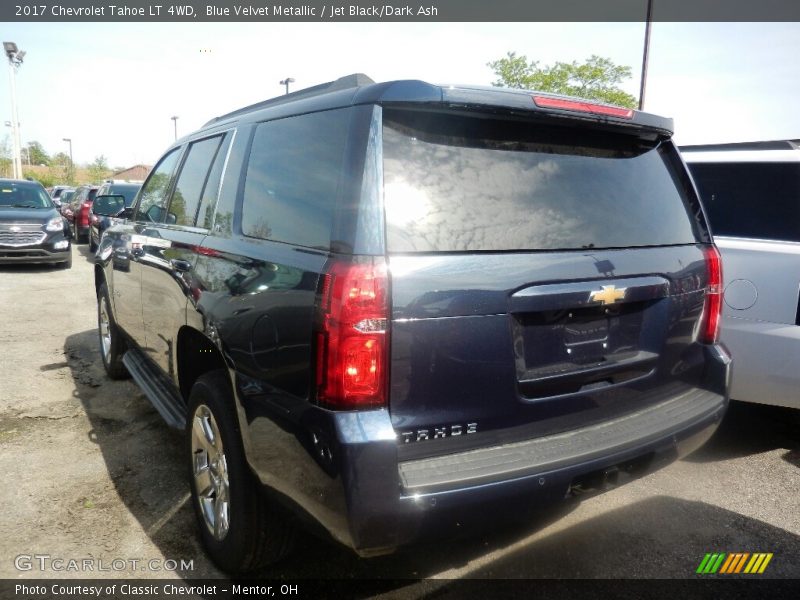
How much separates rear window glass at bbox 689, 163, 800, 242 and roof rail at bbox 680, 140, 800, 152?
13 cm

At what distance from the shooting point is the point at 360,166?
2039 mm

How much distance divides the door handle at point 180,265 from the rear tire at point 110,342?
6.94ft

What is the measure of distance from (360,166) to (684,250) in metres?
1.62

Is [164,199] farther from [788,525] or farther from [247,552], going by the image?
[788,525]

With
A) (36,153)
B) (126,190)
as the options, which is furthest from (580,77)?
(36,153)

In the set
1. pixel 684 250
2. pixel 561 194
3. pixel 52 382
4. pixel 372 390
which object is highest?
pixel 561 194

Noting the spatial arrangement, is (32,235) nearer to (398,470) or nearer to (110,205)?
(110,205)

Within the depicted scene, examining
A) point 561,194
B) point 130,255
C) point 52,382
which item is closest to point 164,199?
point 130,255

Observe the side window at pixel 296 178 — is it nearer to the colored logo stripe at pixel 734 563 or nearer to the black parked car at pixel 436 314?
the black parked car at pixel 436 314

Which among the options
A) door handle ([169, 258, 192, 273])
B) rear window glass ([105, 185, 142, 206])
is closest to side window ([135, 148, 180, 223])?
door handle ([169, 258, 192, 273])

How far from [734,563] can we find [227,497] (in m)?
2.35

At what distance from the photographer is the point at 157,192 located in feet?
14.2

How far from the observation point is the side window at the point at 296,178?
218 centimetres

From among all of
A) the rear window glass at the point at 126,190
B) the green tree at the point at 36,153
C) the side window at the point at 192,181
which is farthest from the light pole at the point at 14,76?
the green tree at the point at 36,153
